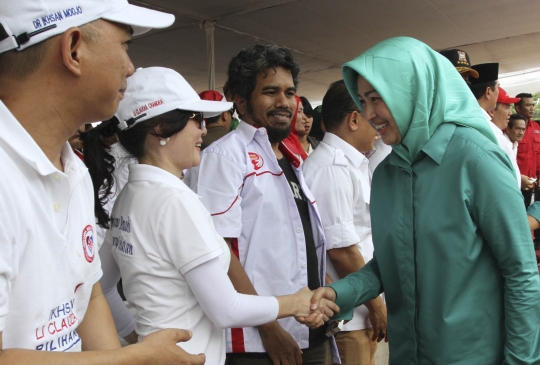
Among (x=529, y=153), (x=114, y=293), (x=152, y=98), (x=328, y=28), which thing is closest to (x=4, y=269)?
(x=152, y=98)

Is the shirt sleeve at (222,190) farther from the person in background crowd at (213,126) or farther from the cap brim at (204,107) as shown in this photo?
the person in background crowd at (213,126)

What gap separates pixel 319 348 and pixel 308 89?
10757 millimetres

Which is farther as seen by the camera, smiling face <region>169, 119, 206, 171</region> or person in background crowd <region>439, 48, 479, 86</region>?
person in background crowd <region>439, 48, 479, 86</region>

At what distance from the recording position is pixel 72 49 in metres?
1.07

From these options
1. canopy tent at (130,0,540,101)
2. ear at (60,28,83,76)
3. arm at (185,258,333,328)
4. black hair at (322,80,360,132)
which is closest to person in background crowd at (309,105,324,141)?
canopy tent at (130,0,540,101)

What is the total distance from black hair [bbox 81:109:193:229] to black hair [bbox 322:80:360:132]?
1.38 m

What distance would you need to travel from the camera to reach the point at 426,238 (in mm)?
1632

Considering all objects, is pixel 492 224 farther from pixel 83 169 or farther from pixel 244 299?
pixel 83 169

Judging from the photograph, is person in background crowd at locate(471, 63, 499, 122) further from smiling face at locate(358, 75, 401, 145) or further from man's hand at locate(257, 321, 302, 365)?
man's hand at locate(257, 321, 302, 365)

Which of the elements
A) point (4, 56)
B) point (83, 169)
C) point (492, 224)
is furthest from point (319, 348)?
point (4, 56)

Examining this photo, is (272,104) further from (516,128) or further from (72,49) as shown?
(516,128)

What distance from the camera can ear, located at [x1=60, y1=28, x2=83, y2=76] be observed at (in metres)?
1.04

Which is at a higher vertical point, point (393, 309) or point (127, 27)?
point (127, 27)

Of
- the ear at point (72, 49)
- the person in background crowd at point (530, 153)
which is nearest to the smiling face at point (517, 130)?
the person in background crowd at point (530, 153)
